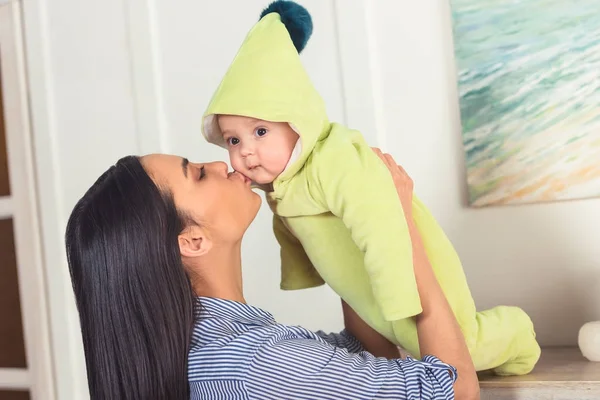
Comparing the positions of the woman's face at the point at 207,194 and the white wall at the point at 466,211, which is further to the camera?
the white wall at the point at 466,211

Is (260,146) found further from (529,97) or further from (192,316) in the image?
(529,97)

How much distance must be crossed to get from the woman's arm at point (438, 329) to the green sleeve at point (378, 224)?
0.05 metres

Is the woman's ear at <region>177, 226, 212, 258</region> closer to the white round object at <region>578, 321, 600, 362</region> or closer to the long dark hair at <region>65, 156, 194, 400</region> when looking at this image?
the long dark hair at <region>65, 156, 194, 400</region>

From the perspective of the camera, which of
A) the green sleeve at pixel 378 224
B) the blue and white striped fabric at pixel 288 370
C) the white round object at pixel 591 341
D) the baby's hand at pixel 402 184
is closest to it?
the blue and white striped fabric at pixel 288 370

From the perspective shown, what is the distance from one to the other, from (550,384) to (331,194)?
0.66 metres

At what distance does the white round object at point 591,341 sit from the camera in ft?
5.95

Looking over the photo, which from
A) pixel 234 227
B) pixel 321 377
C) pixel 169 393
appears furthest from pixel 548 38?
pixel 169 393

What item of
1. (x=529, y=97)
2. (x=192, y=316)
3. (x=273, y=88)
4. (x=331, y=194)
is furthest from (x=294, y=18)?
(x=529, y=97)

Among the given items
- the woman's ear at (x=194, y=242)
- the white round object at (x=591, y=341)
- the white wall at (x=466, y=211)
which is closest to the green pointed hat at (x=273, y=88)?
the woman's ear at (x=194, y=242)

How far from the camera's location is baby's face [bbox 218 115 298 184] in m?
1.57

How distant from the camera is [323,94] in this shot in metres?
2.36

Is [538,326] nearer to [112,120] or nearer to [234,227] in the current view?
[234,227]

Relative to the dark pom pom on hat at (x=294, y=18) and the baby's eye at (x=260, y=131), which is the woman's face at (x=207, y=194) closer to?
the baby's eye at (x=260, y=131)

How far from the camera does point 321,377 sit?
1312 mm
